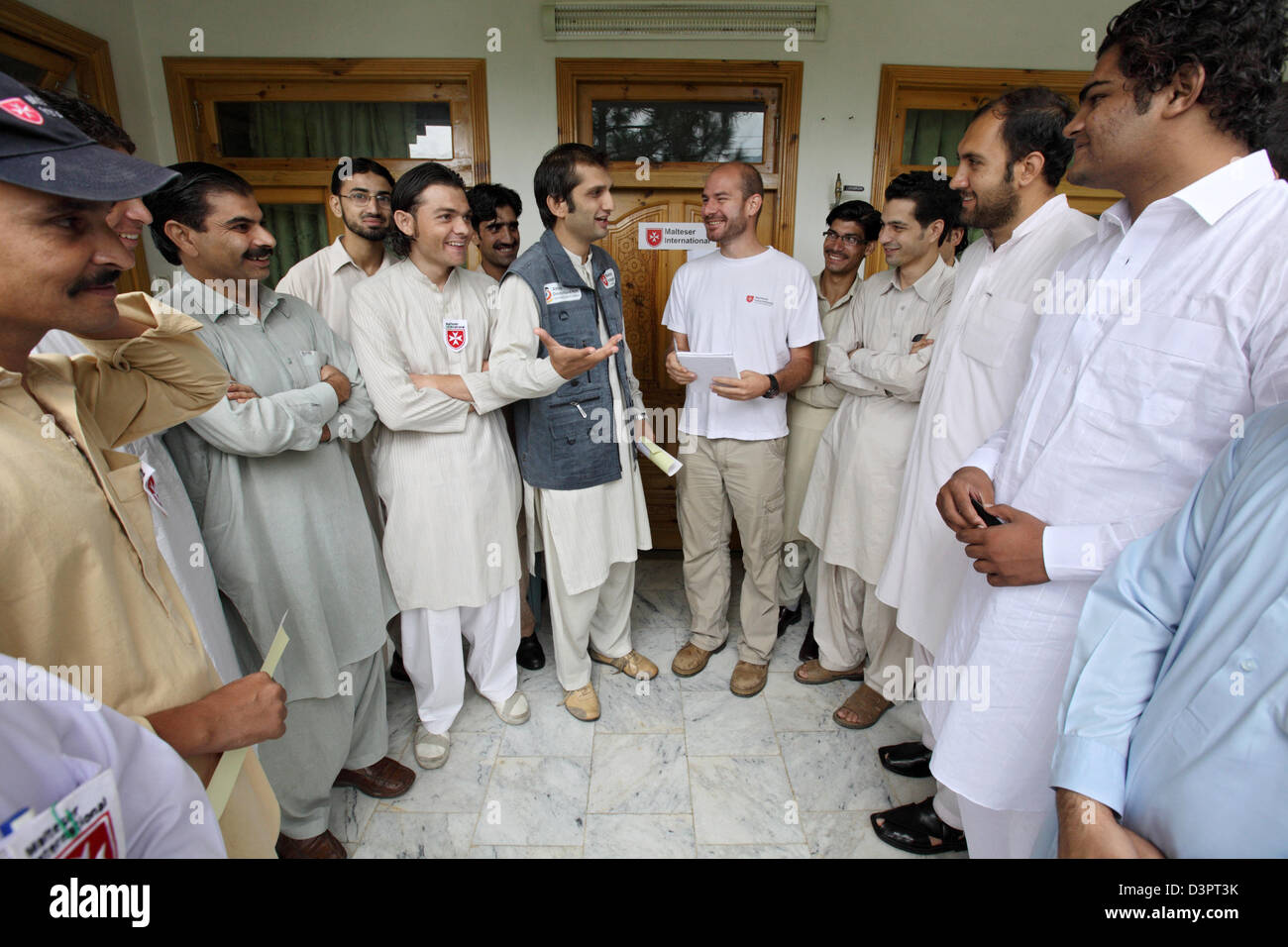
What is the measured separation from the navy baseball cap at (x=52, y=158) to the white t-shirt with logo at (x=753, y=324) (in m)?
1.97

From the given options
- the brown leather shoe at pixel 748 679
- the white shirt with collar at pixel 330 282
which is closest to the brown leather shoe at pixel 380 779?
the brown leather shoe at pixel 748 679

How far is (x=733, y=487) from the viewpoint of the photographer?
2.58 m

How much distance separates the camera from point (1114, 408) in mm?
1137

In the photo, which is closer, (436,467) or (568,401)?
(436,467)

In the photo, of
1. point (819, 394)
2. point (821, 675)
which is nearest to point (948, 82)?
point (819, 394)

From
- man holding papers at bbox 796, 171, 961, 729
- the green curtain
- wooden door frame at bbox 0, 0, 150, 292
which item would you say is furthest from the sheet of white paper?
wooden door frame at bbox 0, 0, 150, 292

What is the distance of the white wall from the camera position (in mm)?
3248

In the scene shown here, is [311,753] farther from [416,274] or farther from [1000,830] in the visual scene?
[1000,830]

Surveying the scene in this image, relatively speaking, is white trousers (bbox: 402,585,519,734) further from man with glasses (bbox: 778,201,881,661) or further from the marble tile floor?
man with glasses (bbox: 778,201,881,661)

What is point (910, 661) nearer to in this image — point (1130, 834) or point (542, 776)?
point (542, 776)

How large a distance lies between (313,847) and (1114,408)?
2.28 metres

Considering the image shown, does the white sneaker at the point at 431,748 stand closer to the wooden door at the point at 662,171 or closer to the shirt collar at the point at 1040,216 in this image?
the wooden door at the point at 662,171

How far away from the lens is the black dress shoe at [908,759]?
2100mm

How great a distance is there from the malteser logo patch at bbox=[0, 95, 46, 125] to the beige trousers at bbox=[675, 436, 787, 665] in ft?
6.96
